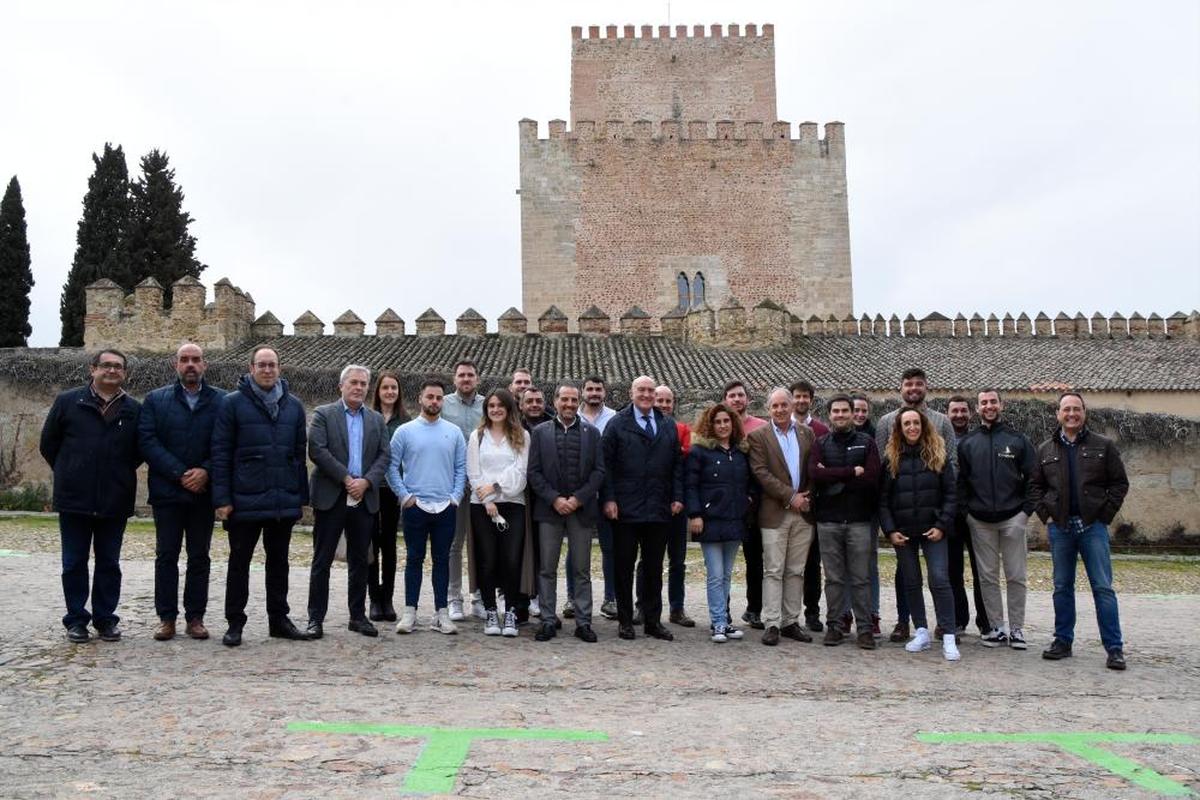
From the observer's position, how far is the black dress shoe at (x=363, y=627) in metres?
6.01

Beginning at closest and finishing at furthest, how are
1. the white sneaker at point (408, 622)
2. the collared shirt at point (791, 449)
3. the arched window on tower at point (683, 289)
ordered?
the white sneaker at point (408, 622) → the collared shirt at point (791, 449) → the arched window on tower at point (683, 289)

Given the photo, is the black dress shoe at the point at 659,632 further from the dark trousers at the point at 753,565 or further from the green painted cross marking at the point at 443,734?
the green painted cross marking at the point at 443,734

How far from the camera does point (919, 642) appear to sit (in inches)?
246

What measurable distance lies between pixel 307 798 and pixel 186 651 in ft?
7.91

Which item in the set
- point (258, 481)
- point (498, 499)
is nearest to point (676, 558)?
point (498, 499)

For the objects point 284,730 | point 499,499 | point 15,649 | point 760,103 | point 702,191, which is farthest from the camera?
point 760,103

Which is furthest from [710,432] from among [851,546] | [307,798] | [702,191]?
[702,191]

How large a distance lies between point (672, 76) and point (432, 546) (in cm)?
3816

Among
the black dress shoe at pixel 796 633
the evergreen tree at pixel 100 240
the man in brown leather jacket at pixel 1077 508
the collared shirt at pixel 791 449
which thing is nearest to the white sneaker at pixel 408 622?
the black dress shoe at pixel 796 633

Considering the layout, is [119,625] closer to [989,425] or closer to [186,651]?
[186,651]

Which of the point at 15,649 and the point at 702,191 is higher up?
the point at 702,191

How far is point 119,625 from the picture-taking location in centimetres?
597

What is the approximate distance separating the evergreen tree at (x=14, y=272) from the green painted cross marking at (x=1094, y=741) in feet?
110

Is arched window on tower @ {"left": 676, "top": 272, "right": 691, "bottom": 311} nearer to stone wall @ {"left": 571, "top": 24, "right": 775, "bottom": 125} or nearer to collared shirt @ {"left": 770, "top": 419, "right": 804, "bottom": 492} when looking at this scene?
stone wall @ {"left": 571, "top": 24, "right": 775, "bottom": 125}
